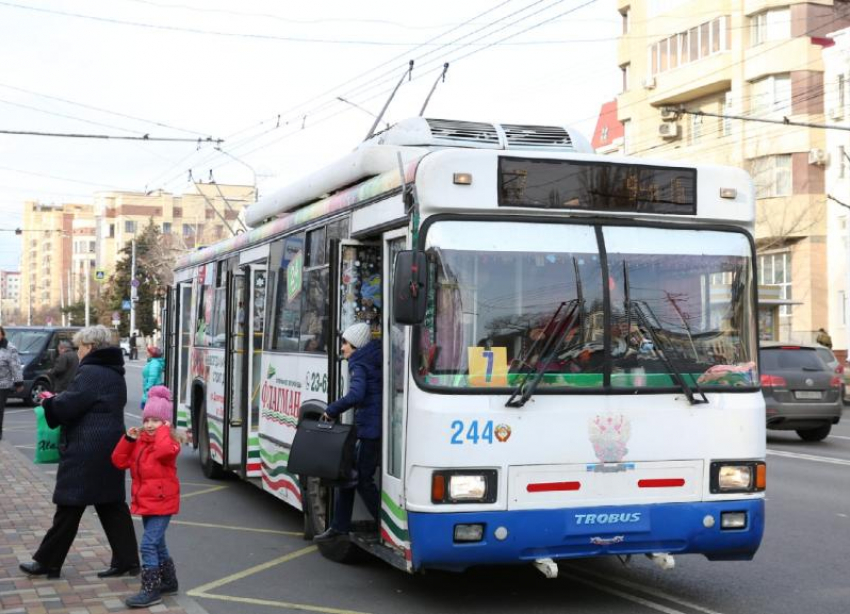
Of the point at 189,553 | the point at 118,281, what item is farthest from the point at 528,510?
the point at 118,281

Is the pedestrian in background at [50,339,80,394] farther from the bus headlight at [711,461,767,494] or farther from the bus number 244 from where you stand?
the bus headlight at [711,461,767,494]

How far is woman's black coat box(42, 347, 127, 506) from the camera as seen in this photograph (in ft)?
24.1

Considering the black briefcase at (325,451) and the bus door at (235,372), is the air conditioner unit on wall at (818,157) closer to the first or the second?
the bus door at (235,372)

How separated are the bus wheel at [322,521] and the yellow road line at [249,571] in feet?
0.48

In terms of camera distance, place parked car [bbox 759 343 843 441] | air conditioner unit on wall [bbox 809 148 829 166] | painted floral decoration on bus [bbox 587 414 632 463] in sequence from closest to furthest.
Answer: painted floral decoration on bus [bbox 587 414 632 463] < parked car [bbox 759 343 843 441] < air conditioner unit on wall [bbox 809 148 829 166]

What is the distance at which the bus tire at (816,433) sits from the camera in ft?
60.3

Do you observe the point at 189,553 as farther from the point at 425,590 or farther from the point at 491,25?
the point at 491,25

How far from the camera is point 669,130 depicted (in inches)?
1869

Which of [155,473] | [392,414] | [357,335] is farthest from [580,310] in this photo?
[155,473]

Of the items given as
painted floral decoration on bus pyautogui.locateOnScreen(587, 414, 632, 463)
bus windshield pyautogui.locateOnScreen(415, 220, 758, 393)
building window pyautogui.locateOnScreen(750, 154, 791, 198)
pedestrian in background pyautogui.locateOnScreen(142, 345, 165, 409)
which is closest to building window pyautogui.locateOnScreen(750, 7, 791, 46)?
building window pyautogui.locateOnScreen(750, 154, 791, 198)

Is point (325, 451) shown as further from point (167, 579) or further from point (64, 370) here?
point (64, 370)

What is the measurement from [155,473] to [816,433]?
14171mm

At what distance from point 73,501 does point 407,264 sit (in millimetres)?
2775

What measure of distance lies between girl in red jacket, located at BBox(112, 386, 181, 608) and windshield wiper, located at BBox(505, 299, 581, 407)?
208 centimetres
